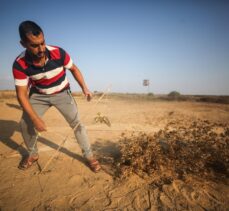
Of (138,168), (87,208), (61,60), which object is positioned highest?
(61,60)

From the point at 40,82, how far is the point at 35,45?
609 mm

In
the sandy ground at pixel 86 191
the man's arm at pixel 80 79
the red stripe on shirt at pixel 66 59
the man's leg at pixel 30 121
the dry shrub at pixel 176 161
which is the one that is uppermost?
the red stripe on shirt at pixel 66 59

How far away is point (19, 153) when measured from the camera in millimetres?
4082

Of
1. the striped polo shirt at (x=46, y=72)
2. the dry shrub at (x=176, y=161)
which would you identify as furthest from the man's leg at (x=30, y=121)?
the dry shrub at (x=176, y=161)

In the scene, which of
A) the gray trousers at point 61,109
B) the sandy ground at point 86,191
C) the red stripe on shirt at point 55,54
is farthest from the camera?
the gray trousers at point 61,109

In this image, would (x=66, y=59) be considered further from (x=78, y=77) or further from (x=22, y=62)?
(x=22, y=62)

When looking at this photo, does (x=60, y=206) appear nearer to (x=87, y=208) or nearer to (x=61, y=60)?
(x=87, y=208)

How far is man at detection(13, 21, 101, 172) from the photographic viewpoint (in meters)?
2.71

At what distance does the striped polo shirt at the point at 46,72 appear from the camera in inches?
109

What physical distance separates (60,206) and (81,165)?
110cm

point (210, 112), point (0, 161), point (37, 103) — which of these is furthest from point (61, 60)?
point (210, 112)

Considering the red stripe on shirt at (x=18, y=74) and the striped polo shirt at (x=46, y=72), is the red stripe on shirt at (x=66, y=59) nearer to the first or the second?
the striped polo shirt at (x=46, y=72)

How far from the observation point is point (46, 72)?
2.95m

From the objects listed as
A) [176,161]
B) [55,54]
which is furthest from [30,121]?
[176,161]
